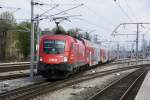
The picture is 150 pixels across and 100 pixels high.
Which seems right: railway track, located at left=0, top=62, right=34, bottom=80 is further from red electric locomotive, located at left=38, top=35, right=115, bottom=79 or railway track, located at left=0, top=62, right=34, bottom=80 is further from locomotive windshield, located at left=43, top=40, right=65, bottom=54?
locomotive windshield, located at left=43, top=40, right=65, bottom=54

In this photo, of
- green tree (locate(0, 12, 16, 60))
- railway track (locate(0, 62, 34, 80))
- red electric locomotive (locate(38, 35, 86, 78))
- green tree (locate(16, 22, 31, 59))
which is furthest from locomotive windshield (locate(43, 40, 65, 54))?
green tree (locate(16, 22, 31, 59))

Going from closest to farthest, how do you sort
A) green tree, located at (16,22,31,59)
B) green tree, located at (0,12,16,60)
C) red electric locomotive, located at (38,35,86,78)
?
red electric locomotive, located at (38,35,86,78) < green tree, located at (0,12,16,60) < green tree, located at (16,22,31,59)

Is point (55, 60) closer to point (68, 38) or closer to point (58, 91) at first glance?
point (68, 38)

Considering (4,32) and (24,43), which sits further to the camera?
(24,43)

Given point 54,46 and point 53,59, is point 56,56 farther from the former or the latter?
point 54,46

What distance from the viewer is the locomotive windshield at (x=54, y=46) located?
25375 mm

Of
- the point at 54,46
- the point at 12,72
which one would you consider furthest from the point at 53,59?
the point at 12,72

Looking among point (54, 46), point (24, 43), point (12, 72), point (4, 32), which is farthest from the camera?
point (24, 43)

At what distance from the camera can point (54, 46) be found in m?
25.5

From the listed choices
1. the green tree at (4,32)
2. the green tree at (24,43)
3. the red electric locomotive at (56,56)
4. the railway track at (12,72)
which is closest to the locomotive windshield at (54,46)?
the red electric locomotive at (56,56)

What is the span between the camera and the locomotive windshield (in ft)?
83.3

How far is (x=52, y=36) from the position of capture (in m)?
25.9

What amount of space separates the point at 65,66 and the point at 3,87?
5.26 metres

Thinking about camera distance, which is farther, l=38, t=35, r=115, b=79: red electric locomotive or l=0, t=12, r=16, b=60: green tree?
l=0, t=12, r=16, b=60: green tree
